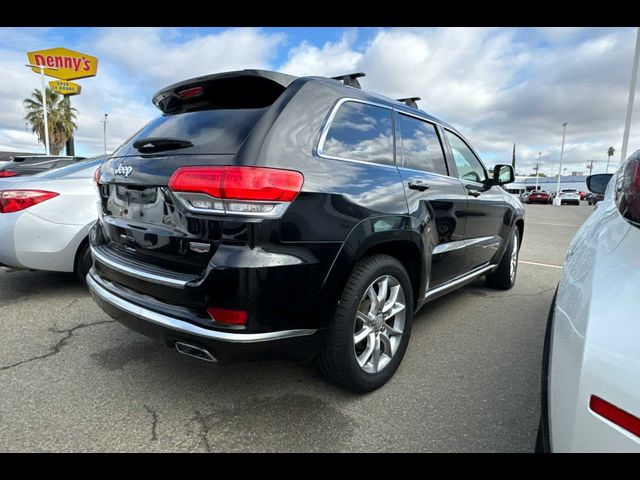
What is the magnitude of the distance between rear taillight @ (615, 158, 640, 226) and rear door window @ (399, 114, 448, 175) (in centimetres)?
149

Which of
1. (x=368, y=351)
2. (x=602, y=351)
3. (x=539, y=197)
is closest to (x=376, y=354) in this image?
(x=368, y=351)

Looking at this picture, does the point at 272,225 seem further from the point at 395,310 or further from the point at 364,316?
the point at 395,310

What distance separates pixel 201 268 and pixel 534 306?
12.0ft

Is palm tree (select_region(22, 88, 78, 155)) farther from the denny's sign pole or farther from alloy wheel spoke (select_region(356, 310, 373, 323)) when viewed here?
alloy wheel spoke (select_region(356, 310, 373, 323))

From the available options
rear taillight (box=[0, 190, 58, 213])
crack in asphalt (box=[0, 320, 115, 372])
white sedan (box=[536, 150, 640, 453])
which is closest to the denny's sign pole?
rear taillight (box=[0, 190, 58, 213])

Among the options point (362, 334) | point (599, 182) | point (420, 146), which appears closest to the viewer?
point (362, 334)

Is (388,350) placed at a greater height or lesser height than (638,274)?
lesser

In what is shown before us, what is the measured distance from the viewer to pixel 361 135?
242 cm

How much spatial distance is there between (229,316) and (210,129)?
3.24ft

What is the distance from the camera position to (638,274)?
1.13 meters

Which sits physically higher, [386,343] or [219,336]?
[219,336]

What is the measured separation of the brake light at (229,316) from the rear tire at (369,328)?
52cm
